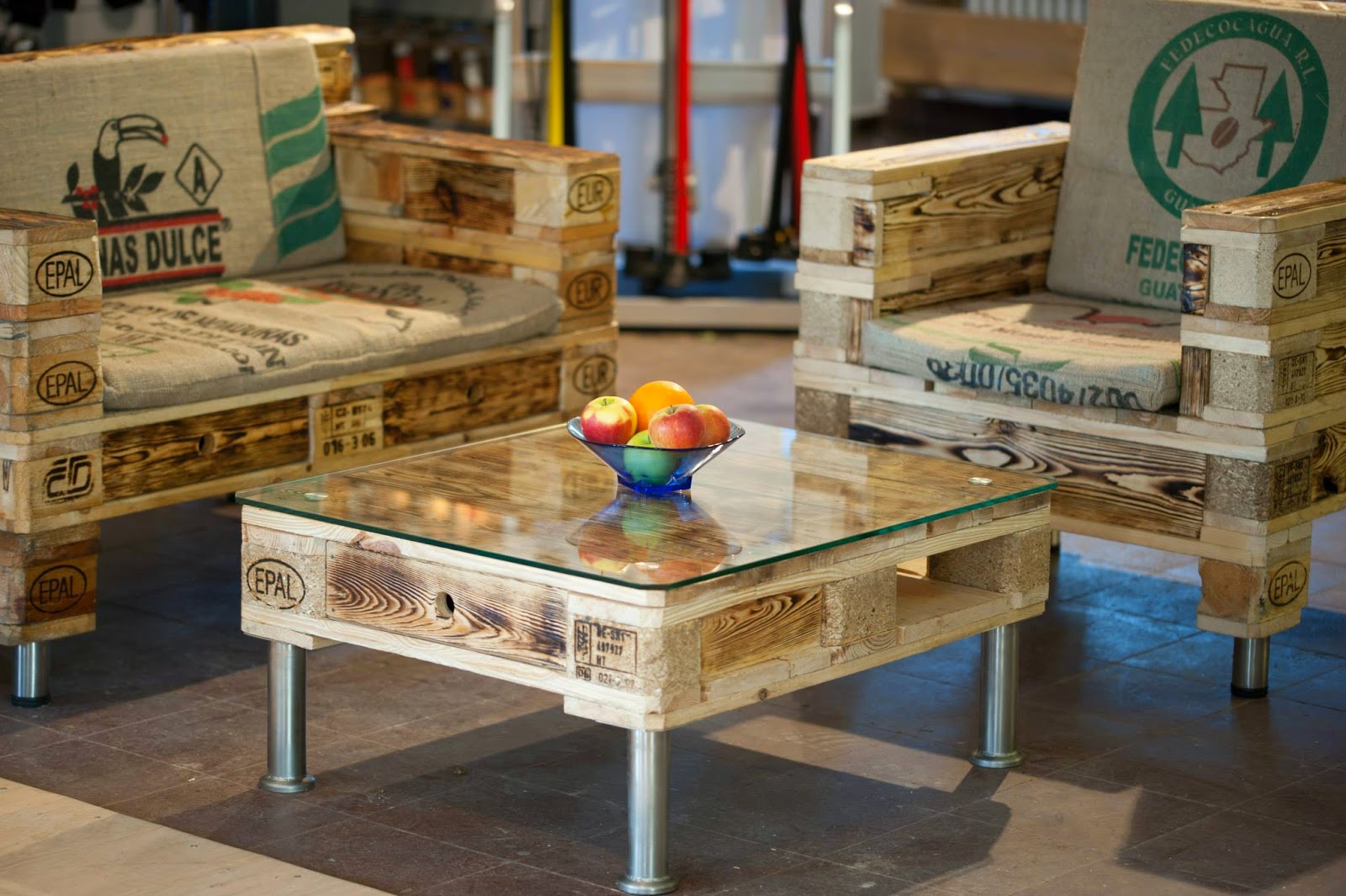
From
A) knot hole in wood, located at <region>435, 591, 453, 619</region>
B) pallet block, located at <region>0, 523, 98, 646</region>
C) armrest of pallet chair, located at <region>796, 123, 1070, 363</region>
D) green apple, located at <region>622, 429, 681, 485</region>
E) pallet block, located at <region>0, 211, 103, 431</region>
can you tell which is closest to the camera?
knot hole in wood, located at <region>435, 591, 453, 619</region>

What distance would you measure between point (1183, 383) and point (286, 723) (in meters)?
1.54

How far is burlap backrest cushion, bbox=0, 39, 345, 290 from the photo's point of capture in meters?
3.96

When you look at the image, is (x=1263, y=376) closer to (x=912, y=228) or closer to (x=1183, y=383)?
(x=1183, y=383)

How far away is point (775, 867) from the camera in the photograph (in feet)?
9.29

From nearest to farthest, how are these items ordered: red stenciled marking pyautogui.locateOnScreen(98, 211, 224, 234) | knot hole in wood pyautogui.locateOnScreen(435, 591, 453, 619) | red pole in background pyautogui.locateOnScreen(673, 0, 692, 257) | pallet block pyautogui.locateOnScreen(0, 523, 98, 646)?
knot hole in wood pyautogui.locateOnScreen(435, 591, 453, 619) < pallet block pyautogui.locateOnScreen(0, 523, 98, 646) < red stenciled marking pyautogui.locateOnScreen(98, 211, 224, 234) < red pole in background pyautogui.locateOnScreen(673, 0, 692, 257)

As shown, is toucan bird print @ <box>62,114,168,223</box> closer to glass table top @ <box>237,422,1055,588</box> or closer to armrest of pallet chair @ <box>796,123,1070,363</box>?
glass table top @ <box>237,422,1055,588</box>

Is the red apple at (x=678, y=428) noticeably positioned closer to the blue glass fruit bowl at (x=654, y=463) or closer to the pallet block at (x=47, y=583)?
the blue glass fruit bowl at (x=654, y=463)

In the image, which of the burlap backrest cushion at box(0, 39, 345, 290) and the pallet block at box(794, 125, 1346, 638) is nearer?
the pallet block at box(794, 125, 1346, 638)

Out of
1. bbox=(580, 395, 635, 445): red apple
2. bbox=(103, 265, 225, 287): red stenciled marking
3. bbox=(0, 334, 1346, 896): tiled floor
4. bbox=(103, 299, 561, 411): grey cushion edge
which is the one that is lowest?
bbox=(0, 334, 1346, 896): tiled floor

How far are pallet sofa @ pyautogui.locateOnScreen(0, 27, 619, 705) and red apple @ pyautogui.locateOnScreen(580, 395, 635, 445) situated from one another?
0.86m

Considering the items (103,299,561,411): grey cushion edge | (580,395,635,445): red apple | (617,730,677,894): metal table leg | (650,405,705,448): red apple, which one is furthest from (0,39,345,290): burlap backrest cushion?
(617,730,677,894): metal table leg

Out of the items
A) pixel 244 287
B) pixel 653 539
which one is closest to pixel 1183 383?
pixel 653 539

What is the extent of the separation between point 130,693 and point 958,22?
6.95 metres

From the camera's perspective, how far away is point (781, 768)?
3209mm
